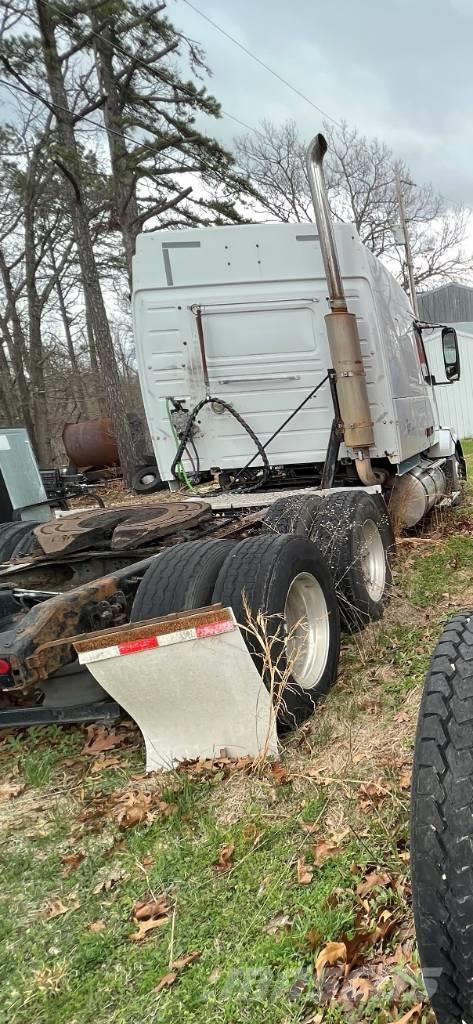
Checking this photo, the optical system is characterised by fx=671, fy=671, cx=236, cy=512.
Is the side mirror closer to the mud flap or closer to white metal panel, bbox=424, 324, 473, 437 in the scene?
the mud flap

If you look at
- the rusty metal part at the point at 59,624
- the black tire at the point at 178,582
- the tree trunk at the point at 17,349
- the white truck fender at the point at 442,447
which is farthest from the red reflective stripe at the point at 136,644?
the tree trunk at the point at 17,349

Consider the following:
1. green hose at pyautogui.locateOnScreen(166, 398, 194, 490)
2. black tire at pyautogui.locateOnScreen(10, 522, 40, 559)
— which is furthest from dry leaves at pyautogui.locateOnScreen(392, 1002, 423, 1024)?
green hose at pyautogui.locateOnScreen(166, 398, 194, 490)

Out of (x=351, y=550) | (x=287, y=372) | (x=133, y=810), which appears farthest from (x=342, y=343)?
(x=133, y=810)

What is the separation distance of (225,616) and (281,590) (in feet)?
1.93

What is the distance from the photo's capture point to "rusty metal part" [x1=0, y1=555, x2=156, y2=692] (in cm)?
300

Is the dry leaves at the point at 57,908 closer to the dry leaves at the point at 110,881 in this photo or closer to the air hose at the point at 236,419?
the dry leaves at the point at 110,881

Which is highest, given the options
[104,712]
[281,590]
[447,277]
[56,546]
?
[447,277]

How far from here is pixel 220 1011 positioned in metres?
1.97

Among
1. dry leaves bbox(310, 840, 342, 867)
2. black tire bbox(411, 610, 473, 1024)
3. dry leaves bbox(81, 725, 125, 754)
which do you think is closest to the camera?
black tire bbox(411, 610, 473, 1024)

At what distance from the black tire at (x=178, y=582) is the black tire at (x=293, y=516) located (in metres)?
1.00

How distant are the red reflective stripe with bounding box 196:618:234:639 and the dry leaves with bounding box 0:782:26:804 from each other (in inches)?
55.4

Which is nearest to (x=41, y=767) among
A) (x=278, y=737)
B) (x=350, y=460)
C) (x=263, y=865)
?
(x=278, y=737)

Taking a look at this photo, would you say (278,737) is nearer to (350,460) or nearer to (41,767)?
(41,767)

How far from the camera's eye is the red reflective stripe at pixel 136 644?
2.88 meters
